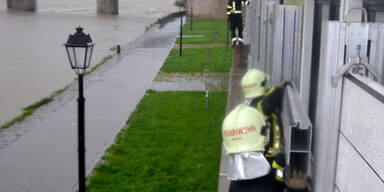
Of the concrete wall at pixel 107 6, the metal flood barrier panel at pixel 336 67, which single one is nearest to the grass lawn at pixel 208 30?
the concrete wall at pixel 107 6

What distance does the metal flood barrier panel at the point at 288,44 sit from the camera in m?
5.49

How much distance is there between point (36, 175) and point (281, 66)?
14.8ft

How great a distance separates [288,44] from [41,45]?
827 inches

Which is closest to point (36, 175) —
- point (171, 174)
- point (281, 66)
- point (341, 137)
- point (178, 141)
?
point (171, 174)

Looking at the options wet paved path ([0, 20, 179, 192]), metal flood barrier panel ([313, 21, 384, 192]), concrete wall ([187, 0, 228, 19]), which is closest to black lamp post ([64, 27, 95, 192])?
wet paved path ([0, 20, 179, 192])

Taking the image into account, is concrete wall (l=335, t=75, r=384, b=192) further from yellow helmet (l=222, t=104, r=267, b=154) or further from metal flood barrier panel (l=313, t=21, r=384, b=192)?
yellow helmet (l=222, t=104, r=267, b=154)

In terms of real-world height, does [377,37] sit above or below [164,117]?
above

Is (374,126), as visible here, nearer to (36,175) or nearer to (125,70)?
(36,175)

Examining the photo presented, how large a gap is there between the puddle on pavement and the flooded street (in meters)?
2.86

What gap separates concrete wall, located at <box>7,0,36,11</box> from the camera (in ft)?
149

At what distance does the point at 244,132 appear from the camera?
3.78 m

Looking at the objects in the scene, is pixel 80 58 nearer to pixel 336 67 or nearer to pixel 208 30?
pixel 336 67

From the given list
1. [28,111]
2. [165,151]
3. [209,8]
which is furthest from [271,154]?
[209,8]

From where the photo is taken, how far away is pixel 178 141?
10.2m
